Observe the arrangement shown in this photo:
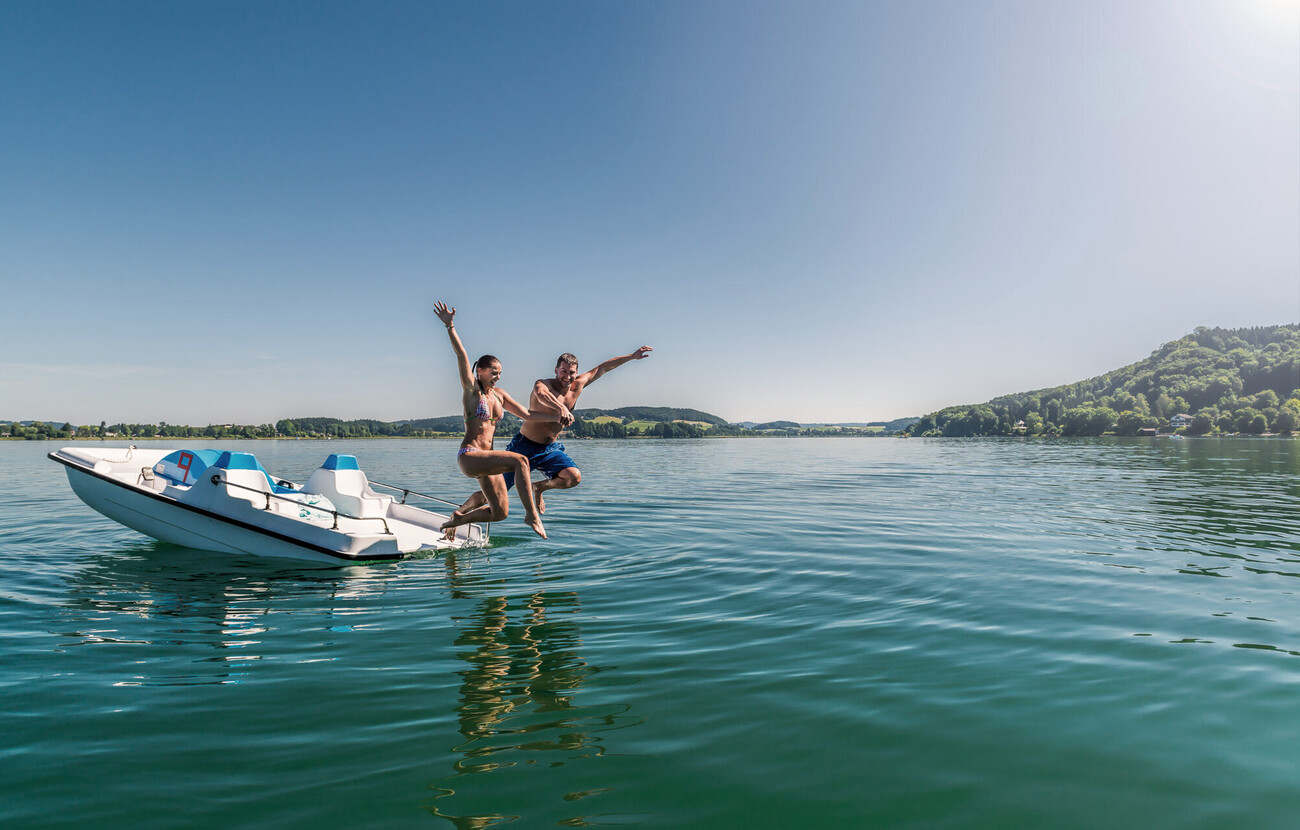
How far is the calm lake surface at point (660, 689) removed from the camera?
3.76 metres

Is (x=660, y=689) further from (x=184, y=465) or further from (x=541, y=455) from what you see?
(x=184, y=465)

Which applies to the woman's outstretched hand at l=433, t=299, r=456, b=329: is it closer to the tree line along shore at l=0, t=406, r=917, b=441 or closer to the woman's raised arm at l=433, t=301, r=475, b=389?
the woman's raised arm at l=433, t=301, r=475, b=389

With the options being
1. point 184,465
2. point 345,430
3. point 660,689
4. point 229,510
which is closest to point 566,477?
point 660,689

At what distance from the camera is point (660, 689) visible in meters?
5.50

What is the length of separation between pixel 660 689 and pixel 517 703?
48.6 inches

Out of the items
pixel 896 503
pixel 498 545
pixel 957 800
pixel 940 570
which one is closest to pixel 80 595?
pixel 498 545

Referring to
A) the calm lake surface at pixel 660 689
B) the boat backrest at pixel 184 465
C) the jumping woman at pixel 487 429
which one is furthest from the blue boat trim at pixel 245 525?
the jumping woman at pixel 487 429

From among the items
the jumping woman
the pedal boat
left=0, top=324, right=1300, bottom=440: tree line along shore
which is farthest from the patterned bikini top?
left=0, top=324, right=1300, bottom=440: tree line along shore

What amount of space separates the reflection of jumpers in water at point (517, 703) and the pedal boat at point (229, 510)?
16.6ft

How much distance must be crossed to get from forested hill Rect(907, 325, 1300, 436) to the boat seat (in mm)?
162816

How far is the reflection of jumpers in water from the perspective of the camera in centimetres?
404

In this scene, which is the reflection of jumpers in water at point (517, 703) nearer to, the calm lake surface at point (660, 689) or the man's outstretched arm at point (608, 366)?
the calm lake surface at point (660, 689)

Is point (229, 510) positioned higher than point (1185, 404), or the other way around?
point (1185, 404)

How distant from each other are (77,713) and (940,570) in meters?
11.2
